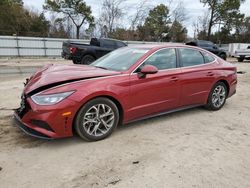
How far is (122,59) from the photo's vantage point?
4754 mm

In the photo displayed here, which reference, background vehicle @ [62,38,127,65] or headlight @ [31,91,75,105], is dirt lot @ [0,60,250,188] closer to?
headlight @ [31,91,75,105]

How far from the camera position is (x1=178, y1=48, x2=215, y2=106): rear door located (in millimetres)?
5016

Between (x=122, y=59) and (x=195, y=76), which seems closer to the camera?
(x=122, y=59)

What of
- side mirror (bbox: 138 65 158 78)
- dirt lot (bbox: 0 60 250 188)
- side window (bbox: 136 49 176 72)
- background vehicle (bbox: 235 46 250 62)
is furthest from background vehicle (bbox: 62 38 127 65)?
background vehicle (bbox: 235 46 250 62)

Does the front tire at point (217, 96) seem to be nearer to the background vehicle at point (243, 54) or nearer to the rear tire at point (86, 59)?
the rear tire at point (86, 59)

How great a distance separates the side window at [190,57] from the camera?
5.09 m

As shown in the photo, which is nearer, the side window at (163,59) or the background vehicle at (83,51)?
the side window at (163,59)

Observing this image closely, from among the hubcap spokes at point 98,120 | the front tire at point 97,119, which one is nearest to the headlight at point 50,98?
the front tire at point 97,119

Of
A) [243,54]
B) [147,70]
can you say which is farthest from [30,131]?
[243,54]

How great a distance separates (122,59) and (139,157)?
6.42 feet

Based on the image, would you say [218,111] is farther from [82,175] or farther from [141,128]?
[82,175]

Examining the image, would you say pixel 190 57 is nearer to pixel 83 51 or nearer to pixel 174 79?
pixel 174 79

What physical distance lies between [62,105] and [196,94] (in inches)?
113

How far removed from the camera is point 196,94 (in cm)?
526
